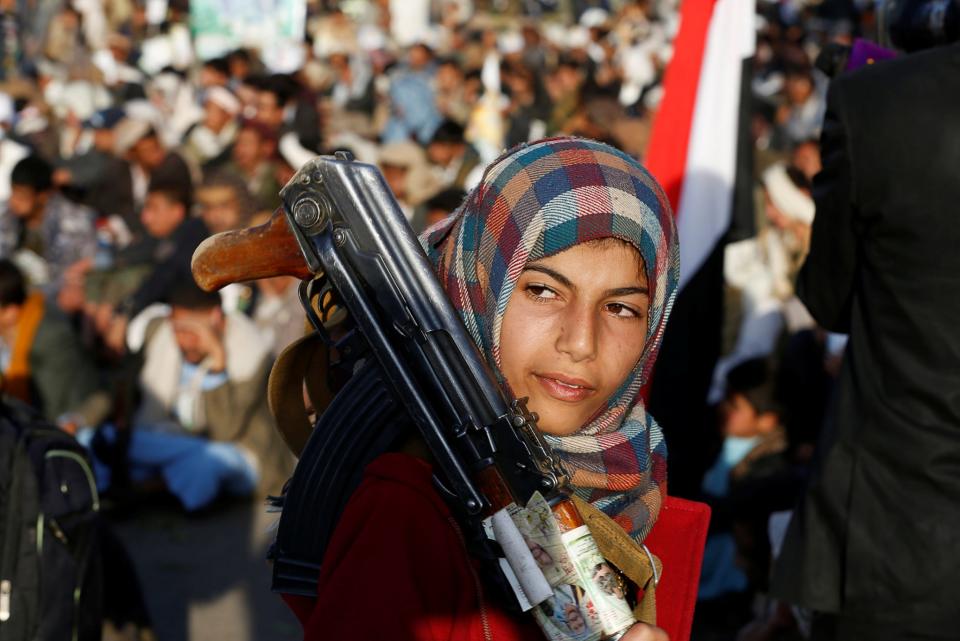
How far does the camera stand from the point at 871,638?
3.03 meters

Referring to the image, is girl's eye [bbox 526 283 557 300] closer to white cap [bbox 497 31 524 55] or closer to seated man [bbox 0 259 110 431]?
seated man [bbox 0 259 110 431]

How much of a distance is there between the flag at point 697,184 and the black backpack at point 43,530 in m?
1.80

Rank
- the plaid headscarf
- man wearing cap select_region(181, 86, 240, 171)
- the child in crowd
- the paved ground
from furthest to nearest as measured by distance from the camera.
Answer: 1. man wearing cap select_region(181, 86, 240, 171)
2. the paved ground
3. the child in crowd
4. the plaid headscarf

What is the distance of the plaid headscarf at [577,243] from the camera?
6.23 ft

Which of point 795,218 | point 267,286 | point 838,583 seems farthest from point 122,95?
point 838,583

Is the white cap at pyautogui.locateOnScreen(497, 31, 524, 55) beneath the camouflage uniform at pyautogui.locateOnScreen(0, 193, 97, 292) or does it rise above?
beneath

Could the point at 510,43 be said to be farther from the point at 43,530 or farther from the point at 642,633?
the point at 642,633

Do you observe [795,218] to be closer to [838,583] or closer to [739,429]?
[739,429]

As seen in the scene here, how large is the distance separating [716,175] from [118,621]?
2518mm

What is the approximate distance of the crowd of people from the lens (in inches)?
237

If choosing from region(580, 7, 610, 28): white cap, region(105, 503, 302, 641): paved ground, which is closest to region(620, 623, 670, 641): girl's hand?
region(105, 503, 302, 641): paved ground

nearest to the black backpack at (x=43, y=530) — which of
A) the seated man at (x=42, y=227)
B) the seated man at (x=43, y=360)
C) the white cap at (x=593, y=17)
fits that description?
the seated man at (x=43, y=360)

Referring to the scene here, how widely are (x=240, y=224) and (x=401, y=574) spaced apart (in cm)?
659

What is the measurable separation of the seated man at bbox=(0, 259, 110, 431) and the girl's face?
201 inches
